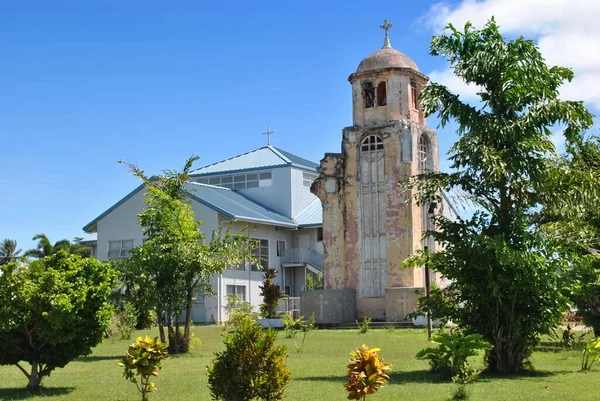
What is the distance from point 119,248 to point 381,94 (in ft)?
61.0

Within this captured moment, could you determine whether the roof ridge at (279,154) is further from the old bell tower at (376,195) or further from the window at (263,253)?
the old bell tower at (376,195)

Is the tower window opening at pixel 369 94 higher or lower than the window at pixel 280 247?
higher

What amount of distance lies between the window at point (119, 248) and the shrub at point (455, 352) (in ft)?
112

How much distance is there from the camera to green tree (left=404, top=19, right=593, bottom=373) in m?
16.3

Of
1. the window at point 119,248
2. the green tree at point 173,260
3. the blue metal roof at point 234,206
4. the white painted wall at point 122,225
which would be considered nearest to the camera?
the green tree at point 173,260

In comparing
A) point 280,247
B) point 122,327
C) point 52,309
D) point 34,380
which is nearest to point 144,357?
point 52,309

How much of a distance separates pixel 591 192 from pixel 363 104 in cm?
2227

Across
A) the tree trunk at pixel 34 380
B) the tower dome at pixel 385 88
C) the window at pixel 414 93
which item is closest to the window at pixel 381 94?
the tower dome at pixel 385 88

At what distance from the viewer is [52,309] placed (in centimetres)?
1348

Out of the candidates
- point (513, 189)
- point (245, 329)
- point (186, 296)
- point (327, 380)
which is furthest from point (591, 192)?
point (186, 296)

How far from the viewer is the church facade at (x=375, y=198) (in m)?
37.3

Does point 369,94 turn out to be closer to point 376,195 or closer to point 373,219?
point 376,195

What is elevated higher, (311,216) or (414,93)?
(414,93)

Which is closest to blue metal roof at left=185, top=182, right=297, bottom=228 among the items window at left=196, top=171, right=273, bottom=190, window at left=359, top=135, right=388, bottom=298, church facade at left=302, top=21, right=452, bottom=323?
window at left=196, top=171, right=273, bottom=190
